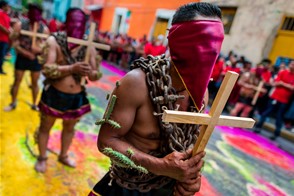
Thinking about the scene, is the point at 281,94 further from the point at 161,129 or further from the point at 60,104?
the point at 161,129

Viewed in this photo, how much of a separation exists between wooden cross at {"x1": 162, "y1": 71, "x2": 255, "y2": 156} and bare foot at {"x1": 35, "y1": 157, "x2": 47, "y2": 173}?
216 centimetres

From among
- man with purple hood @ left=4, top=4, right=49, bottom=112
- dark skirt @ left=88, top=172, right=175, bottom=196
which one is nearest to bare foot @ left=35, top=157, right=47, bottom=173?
dark skirt @ left=88, top=172, right=175, bottom=196

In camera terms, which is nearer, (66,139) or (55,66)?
(55,66)

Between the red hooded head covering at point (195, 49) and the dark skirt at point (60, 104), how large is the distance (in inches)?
68.2

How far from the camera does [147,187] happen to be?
1364 millimetres

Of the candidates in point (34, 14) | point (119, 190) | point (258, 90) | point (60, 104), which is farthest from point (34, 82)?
point (258, 90)

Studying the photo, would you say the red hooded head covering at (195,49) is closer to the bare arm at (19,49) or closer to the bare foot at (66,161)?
the bare foot at (66,161)

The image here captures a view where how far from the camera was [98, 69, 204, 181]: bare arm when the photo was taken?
1.17m

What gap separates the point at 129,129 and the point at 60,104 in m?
1.56

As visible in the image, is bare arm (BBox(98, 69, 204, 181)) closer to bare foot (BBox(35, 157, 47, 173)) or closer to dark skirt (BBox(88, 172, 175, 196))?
dark skirt (BBox(88, 172, 175, 196))

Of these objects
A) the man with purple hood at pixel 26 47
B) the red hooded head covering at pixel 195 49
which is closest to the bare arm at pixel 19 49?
the man with purple hood at pixel 26 47

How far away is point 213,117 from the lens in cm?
111

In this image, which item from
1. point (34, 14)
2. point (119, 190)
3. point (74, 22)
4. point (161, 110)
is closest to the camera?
point (161, 110)

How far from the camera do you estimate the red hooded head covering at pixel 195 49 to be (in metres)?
1.12
